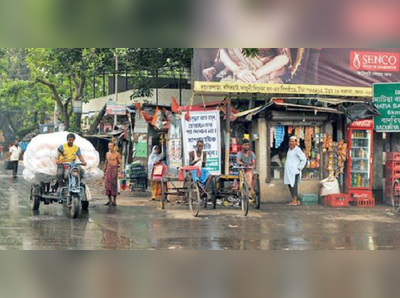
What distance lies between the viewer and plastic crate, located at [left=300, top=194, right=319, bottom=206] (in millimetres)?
13732

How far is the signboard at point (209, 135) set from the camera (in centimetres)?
1383

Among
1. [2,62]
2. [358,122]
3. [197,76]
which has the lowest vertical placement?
[358,122]

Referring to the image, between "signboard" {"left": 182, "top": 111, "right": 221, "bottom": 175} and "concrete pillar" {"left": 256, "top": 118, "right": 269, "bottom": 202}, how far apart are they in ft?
3.61

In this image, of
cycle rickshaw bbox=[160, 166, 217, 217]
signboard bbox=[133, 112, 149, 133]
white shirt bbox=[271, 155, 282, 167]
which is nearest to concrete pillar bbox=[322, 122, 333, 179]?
white shirt bbox=[271, 155, 282, 167]

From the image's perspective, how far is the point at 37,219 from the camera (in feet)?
34.7

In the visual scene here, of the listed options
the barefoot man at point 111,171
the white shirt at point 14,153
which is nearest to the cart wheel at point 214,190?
the barefoot man at point 111,171

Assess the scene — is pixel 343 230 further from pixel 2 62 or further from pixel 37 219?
pixel 2 62

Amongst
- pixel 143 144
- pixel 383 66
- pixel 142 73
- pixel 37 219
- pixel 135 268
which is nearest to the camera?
pixel 135 268

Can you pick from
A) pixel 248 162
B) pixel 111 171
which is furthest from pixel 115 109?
pixel 248 162

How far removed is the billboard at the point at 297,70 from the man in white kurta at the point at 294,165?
5.25ft

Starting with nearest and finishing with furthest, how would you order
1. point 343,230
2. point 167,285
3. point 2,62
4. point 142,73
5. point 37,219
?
point 167,285 → point 343,230 → point 37,219 → point 142,73 → point 2,62

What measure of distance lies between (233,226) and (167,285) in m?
4.17

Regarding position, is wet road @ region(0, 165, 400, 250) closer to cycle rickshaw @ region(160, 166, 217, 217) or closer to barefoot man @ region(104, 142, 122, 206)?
cycle rickshaw @ region(160, 166, 217, 217)

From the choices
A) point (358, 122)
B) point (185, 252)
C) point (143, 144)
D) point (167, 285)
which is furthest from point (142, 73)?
point (167, 285)
